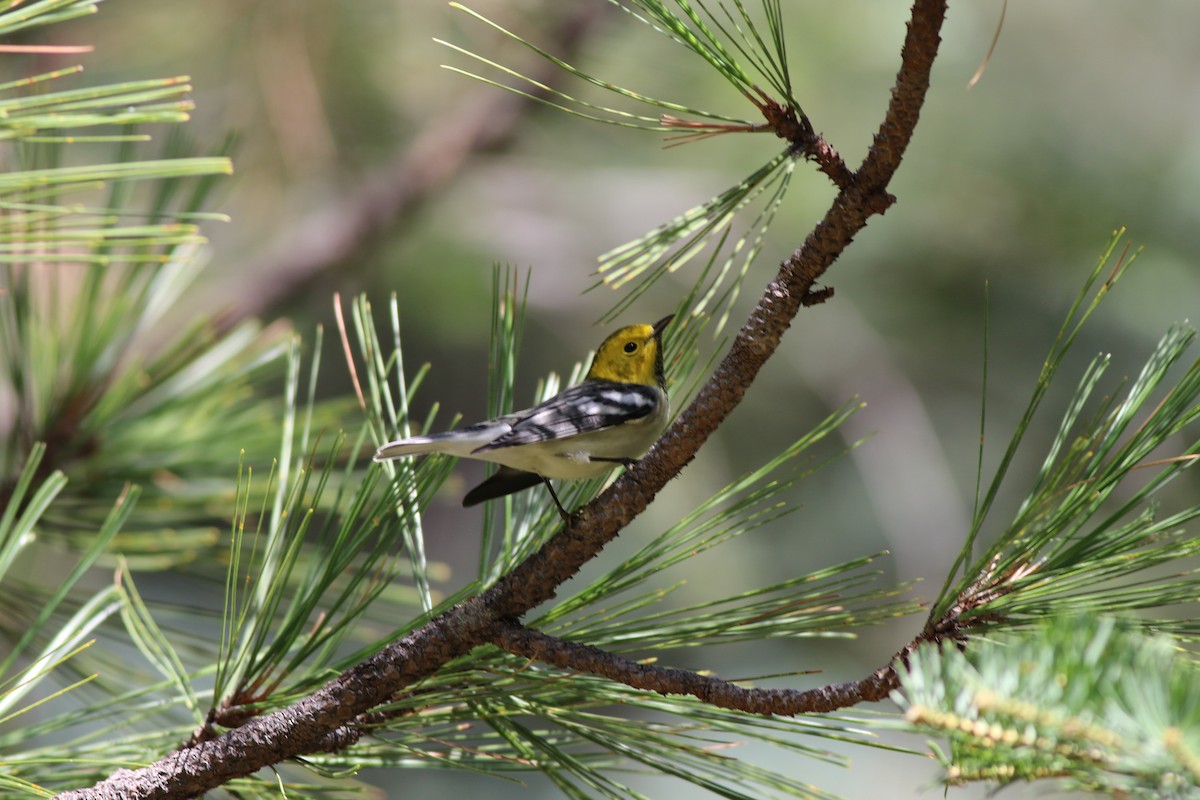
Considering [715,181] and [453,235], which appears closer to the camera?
[453,235]

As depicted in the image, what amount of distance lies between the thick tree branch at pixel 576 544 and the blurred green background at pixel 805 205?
1689 millimetres

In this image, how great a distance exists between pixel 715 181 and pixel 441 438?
3178 mm

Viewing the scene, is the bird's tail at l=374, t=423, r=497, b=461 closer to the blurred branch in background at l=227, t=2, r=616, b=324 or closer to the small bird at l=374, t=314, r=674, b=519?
the small bird at l=374, t=314, r=674, b=519

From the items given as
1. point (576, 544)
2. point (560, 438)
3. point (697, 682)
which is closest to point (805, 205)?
point (560, 438)

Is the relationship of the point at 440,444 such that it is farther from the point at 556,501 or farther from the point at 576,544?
the point at 576,544

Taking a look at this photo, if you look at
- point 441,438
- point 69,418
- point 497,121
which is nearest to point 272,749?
point 441,438

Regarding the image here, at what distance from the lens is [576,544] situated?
1.00 metres

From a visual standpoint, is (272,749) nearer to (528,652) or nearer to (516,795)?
(528,652)

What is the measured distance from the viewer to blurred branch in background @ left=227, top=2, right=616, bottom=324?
258cm

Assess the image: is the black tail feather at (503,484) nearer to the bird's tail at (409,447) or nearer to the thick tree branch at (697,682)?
the bird's tail at (409,447)

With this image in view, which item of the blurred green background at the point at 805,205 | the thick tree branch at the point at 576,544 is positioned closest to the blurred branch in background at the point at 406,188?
the blurred green background at the point at 805,205

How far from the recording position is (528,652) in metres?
0.97

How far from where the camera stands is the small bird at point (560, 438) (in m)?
1.25

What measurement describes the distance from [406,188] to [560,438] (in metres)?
1.52
